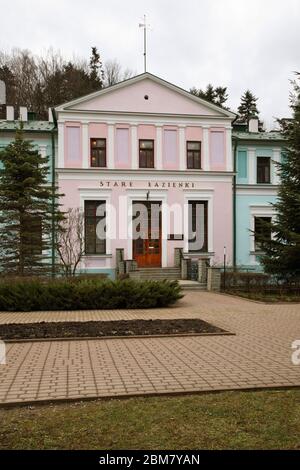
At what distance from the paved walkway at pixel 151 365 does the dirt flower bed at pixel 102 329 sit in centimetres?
51

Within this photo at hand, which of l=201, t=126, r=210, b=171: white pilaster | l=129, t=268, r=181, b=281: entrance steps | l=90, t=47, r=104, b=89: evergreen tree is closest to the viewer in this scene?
l=129, t=268, r=181, b=281: entrance steps

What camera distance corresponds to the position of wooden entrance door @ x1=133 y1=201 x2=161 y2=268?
94.2 feet

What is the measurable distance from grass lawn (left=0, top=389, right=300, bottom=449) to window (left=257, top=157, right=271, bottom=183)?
26.4 metres

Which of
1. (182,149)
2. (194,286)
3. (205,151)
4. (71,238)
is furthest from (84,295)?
(205,151)

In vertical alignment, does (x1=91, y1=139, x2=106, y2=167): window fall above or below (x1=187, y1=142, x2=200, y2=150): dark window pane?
below

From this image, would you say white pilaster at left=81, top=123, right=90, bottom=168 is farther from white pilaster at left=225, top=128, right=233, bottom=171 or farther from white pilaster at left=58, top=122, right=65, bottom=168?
white pilaster at left=225, top=128, right=233, bottom=171

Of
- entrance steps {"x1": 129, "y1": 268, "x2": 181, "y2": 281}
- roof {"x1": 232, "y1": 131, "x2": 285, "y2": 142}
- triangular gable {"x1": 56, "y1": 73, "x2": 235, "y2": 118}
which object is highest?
triangular gable {"x1": 56, "y1": 73, "x2": 235, "y2": 118}

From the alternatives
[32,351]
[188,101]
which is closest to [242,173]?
[188,101]

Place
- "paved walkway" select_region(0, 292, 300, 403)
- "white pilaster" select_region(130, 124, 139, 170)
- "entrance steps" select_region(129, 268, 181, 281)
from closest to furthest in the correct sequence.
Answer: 1. "paved walkway" select_region(0, 292, 300, 403)
2. "entrance steps" select_region(129, 268, 181, 281)
3. "white pilaster" select_region(130, 124, 139, 170)

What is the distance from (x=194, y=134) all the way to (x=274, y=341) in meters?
21.1

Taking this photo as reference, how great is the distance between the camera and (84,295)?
1579cm

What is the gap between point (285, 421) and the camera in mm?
5121

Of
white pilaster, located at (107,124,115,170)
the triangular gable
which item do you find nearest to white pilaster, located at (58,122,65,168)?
the triangular gable

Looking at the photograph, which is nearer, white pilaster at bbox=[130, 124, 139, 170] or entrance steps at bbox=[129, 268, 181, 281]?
entrance steps at bbox=[129, 268, 181, 281]
